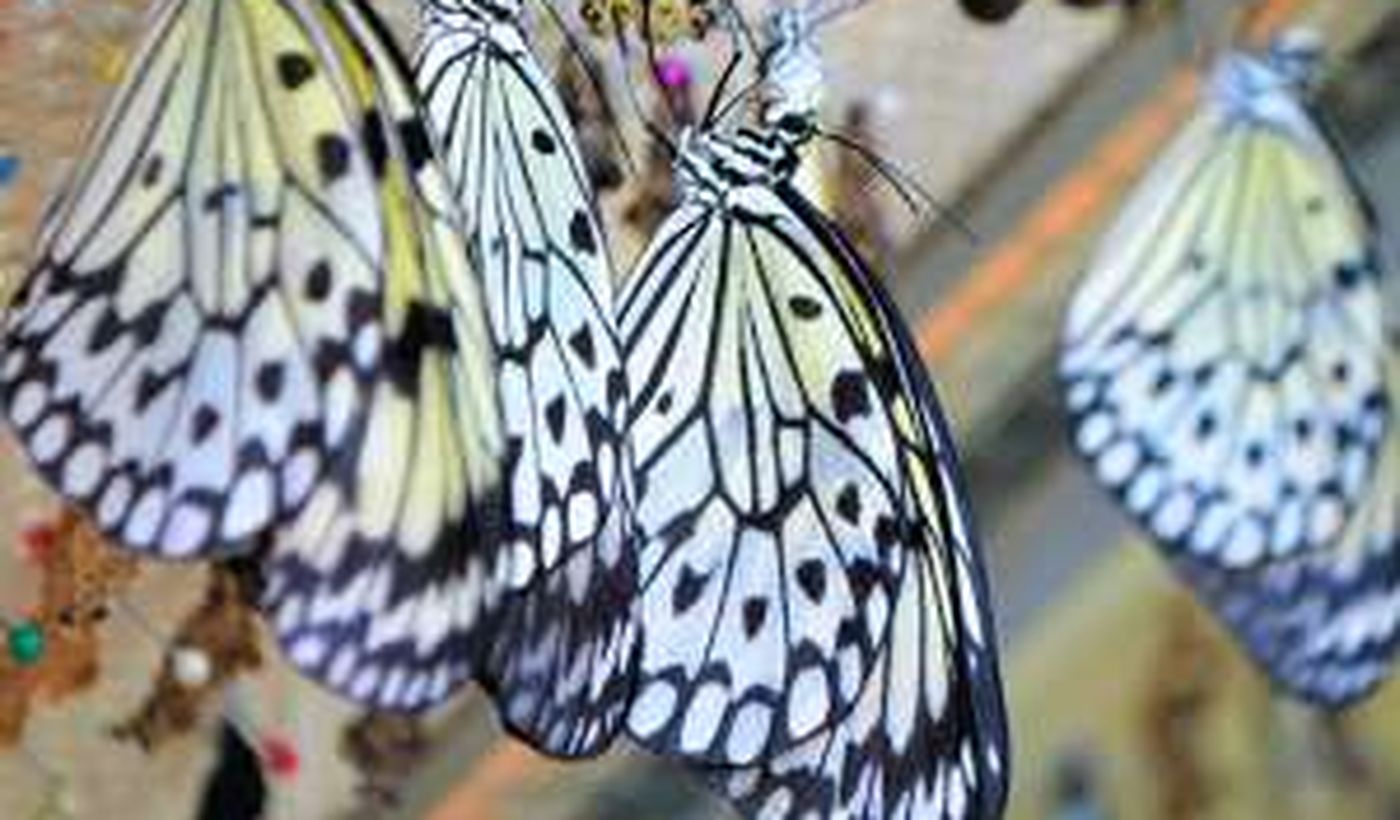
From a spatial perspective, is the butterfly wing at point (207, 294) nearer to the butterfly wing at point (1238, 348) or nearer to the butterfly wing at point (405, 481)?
the butterfly wing at point (405, 481)

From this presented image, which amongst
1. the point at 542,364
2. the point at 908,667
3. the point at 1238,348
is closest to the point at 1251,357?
the point at 1238,348

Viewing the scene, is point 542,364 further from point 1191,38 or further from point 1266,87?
point 1191,38

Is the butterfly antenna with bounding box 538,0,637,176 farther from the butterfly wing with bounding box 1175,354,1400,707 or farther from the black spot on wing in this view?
the butterfly wing with bounding box 1175,354,1400,707

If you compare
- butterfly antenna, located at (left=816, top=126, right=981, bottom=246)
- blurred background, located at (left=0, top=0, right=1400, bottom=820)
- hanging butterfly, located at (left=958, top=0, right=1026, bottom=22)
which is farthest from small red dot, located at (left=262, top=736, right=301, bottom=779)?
hanging butterfly, located at (left=958, top=0, right=1026, bottom=22)

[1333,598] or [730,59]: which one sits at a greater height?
[730,59]

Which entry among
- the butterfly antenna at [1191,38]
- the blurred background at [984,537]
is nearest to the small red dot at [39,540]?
the blurred background at [984,537]

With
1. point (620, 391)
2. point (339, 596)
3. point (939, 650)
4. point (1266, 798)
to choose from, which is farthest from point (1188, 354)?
point (1266, 798)
